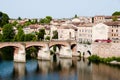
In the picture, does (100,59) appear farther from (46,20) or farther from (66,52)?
(46,20)

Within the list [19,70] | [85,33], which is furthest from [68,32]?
[19,70]

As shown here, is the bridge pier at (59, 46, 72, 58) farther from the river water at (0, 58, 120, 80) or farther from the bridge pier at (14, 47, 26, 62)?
the bridge pier at (14, 47, 26, 62)

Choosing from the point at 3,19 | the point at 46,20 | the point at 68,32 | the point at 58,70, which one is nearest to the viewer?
the point at 58,70

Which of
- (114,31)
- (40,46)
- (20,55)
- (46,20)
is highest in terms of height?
(46,20)

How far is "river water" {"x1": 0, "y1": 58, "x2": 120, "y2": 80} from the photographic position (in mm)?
45106

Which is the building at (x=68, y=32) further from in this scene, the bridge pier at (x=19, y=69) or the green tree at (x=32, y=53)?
the bridge pier at (x=19, y=69)

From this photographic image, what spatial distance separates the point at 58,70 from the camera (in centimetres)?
5081

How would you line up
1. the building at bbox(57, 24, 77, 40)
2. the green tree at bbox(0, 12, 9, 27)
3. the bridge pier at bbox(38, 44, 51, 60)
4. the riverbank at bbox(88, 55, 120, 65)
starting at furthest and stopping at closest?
1. the green tree at bbox(0, 12, 9, 27)
2. the building at bbox(57, 24, 77, 40)
3. the bridge pier at bbox(38, 44, 51, 60)
4. the riverbank at bbox(88, 55, 120, 65)

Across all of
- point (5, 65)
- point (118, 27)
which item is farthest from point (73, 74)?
point (118, 27)

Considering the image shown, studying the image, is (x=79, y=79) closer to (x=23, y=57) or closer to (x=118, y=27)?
(x=23, y=57)

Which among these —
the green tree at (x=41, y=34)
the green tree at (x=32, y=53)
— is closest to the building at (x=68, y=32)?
the green tree at (x=32, y=53)

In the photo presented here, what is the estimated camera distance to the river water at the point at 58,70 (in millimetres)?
45106

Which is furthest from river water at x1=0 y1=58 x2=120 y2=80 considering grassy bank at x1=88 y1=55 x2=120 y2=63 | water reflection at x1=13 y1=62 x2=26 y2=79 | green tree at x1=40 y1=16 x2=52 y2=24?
green tree at x1=40 y1=16 x2=52 y2=24

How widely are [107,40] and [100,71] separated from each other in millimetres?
12114
